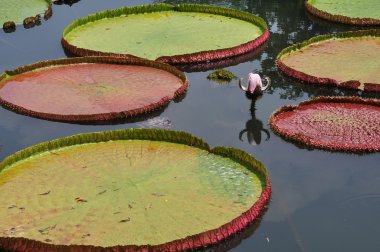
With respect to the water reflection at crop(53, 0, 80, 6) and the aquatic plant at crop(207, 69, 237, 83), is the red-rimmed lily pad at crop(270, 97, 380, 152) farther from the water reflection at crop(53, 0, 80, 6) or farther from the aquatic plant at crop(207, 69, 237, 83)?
the water reflection at crop(53, 0, 80, 6)

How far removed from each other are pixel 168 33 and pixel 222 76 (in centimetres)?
118

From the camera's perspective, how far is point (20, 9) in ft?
27.3

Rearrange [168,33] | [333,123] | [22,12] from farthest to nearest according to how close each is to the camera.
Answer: [22,12]
[168,33]
[333,123]

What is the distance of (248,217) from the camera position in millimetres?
4008

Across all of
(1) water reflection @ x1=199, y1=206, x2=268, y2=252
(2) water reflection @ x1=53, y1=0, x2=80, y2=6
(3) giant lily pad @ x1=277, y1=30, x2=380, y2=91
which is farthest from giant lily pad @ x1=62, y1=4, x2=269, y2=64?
(1) water reflection @ x1=199, y1=206, x2=268, y2=252

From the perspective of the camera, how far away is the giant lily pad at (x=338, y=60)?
19.6 feet

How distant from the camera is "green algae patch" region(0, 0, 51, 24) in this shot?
8.02 meters

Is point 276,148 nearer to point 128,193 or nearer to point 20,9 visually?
point 128,193

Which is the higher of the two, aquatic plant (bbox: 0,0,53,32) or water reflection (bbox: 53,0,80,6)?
aquatic plant (bbox: 0,0,53,32)

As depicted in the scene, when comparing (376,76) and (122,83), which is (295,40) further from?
(122,83)

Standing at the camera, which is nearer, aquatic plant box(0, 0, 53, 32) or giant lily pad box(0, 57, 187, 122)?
giant lily pad box(0, 57, 187, 122)

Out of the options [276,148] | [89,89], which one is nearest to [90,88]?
[89,89]

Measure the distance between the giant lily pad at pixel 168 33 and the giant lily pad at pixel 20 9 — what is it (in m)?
1.01

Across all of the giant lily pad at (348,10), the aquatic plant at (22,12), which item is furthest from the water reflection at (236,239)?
the aquatic plant at (22,12)
